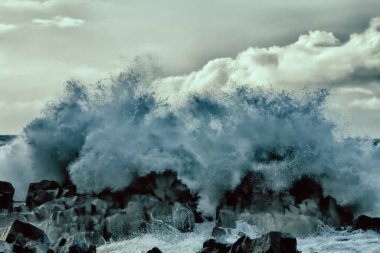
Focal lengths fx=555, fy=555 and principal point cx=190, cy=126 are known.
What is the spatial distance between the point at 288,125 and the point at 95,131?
4562 millimetres

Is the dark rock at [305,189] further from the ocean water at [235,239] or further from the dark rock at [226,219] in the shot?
the dark rock at [226,219]

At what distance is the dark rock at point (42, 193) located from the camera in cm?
1093

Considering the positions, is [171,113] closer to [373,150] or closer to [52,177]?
[52,177]

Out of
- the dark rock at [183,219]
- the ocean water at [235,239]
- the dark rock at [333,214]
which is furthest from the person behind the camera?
the dark rock at [333,214]

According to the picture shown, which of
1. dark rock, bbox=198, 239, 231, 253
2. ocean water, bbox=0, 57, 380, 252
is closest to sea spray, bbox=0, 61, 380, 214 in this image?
ocean water, bbox=0, 57, 380, 252

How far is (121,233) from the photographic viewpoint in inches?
369

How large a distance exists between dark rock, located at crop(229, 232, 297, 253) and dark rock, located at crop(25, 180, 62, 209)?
5.36 meters

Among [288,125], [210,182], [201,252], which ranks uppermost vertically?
[288,125]

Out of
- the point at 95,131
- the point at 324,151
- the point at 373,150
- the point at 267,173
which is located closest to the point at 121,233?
the point at 267,173

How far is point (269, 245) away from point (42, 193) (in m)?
6.10

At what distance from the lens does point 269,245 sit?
638 centimetres

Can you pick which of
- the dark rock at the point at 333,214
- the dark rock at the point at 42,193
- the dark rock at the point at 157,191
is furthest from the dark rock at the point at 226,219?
the dark rock at the point at 42,193

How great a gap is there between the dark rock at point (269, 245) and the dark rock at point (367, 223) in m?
3.23

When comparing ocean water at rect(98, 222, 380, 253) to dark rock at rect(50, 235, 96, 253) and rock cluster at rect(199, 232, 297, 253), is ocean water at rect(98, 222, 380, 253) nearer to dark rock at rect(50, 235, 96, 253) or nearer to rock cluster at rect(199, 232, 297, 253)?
dark rock at rect(50, 235, 96, 253)
